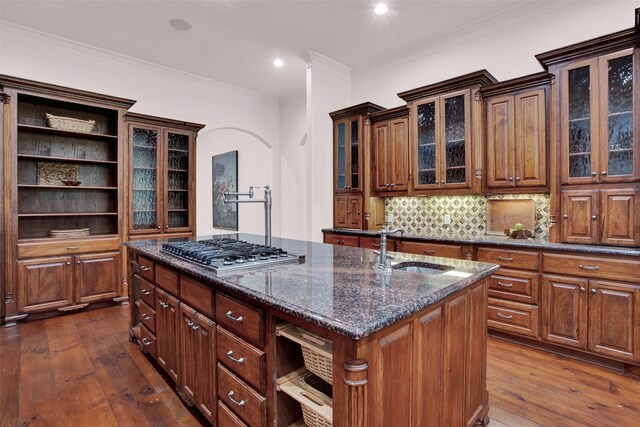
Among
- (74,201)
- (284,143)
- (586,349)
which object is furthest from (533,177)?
(74,201)

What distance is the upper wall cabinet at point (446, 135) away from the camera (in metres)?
3.47

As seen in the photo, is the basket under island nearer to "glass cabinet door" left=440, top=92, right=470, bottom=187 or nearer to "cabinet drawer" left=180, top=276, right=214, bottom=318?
"cabinet drawer" left=180, top=276, right=214, bottom=318

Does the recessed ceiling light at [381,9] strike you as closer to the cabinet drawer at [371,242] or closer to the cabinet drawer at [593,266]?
the cabinet drawer at [371,242]

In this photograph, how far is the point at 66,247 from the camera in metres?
3.75

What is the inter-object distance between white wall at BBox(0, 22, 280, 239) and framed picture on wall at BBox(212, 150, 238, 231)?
0.14m

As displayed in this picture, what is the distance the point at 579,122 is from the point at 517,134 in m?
0.52

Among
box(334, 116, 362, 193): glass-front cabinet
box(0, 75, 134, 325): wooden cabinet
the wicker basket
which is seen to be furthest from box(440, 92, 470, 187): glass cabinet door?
the wicker basket

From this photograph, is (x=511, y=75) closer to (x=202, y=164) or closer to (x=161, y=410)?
(x=161, y=410)

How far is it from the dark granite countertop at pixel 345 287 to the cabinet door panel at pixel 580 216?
151 centimetres

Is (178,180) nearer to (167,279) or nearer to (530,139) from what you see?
(167,279)

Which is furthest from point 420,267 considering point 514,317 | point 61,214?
point 61,214

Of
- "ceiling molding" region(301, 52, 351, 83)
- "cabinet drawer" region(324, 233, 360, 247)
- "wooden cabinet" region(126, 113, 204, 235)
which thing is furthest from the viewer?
"ceiling molding" region(301, 52, 351, 83)

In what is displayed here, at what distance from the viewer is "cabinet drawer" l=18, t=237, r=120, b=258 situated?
139 inches

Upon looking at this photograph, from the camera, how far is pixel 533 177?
10.3ft
